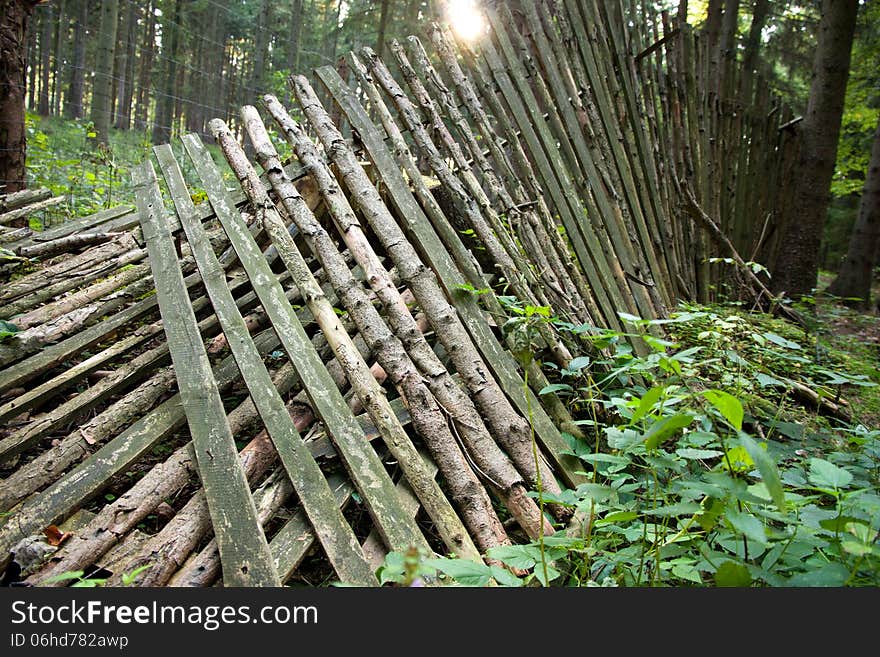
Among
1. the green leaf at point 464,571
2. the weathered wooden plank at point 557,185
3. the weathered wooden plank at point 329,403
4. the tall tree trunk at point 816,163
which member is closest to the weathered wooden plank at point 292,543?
the weathered wooden plank at point 329,403

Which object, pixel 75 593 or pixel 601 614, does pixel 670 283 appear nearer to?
pixel 601 614

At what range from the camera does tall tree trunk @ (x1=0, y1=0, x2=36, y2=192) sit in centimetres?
368

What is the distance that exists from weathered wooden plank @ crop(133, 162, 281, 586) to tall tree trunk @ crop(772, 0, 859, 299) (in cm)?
631

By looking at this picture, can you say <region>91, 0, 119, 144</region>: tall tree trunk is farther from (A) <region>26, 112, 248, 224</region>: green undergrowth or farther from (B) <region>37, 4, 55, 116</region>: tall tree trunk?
(B) <region>37, 4, 55, 116</region>: tall tree trunk

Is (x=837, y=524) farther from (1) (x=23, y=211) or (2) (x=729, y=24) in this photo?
(2) (x=729, y=24)

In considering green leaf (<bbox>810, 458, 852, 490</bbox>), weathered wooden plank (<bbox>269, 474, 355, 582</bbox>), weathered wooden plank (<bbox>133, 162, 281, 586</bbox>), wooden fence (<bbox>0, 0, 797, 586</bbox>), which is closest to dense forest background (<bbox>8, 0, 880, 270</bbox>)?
wooden fence (<bbox>0, 0, 797, 586</bbox>)

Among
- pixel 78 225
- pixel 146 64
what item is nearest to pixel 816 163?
pixel 78 225

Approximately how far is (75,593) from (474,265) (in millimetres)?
1807

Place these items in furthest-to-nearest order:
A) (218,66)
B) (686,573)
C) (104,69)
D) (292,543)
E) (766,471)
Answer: (218,66)
(104,69)
(292,543)
(686,573)
(766,471)

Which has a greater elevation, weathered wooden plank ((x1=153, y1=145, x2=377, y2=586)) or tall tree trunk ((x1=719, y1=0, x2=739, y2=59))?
tall tree trunk ((x1=719, y1=0, x2=739, y2=59))

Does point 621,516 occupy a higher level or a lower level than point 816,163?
lower

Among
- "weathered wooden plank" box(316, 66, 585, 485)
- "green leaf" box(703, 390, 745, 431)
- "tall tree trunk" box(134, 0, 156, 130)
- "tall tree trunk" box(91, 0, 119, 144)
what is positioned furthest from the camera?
"tall tree trunk" box(134, 0, 156, 130)

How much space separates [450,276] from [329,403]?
0.81 metres

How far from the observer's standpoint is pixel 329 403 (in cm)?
193
